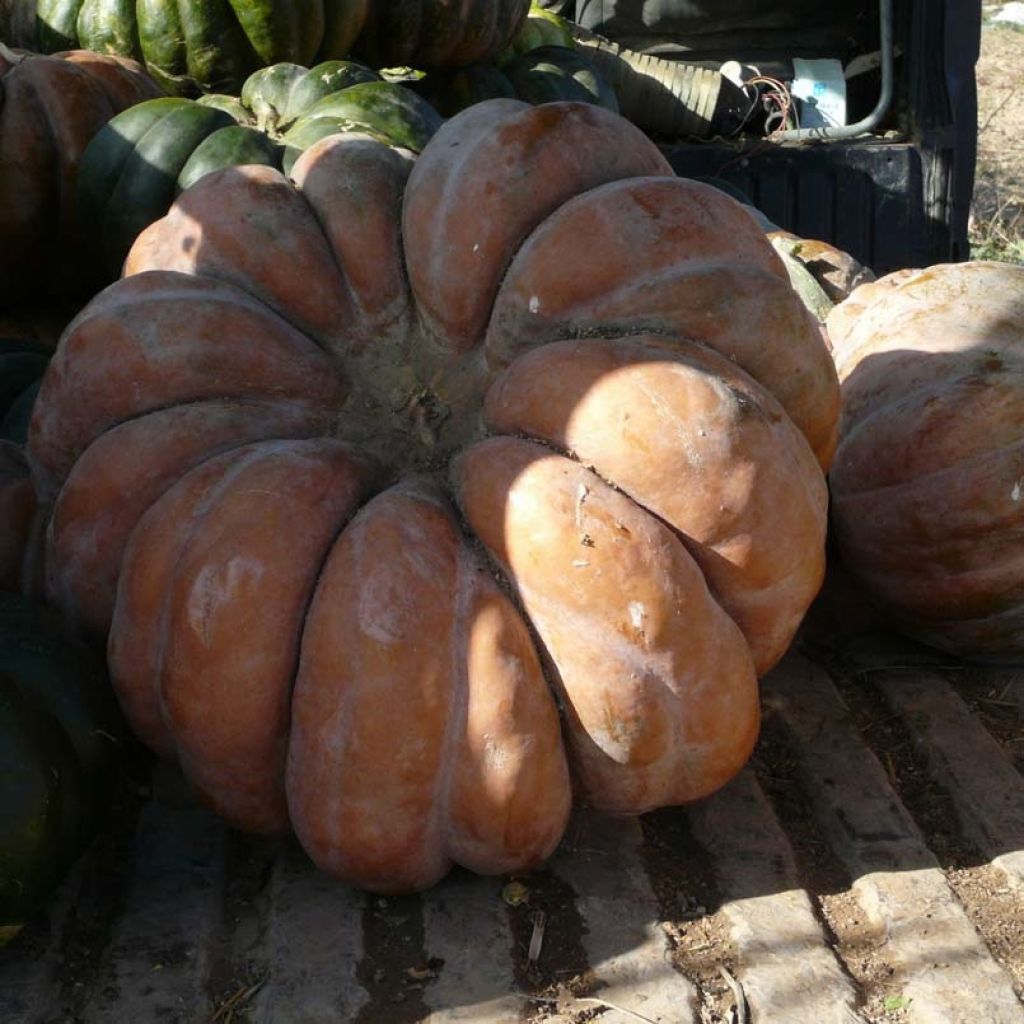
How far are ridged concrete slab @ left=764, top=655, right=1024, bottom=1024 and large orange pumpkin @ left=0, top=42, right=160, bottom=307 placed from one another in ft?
7.98

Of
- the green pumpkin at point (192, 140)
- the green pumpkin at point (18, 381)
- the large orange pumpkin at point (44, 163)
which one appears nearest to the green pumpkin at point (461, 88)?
the green pumpkin at point (192, 140)

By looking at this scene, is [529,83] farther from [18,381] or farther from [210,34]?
[18,381]

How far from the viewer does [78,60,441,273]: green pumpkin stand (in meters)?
3.99

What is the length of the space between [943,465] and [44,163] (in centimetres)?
267

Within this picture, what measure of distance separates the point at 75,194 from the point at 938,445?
2565mm

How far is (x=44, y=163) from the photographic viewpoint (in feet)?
14.0

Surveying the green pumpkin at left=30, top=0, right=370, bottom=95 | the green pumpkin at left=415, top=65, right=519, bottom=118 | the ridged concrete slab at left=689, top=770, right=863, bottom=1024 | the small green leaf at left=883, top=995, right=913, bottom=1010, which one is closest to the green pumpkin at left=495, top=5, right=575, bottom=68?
the green pumpkin at left=415, top=65, right=519, bottom=118

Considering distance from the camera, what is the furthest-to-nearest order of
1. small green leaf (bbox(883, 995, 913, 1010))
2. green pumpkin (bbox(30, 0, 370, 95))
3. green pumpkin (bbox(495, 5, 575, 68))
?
1. green pumpkin (bbox(495, 5, 575, 68))
2. green pumpkin (bbox(30, 0, 370, 95))
3. small green leaf (bbox(883, 995, 913, 1010))

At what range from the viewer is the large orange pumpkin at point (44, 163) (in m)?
4.20

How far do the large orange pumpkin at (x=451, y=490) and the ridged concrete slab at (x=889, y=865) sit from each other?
345 millimetres

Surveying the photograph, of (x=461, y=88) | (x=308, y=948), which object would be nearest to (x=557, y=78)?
(x=461, y=88)

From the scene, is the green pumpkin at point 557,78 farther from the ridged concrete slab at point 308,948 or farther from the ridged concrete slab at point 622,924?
the ridged concrete slab at point 308,948

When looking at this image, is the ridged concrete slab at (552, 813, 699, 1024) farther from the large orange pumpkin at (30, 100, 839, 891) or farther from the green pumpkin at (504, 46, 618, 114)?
the green pumpkin at (504, 46, 618, 114)

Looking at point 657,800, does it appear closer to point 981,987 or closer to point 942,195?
point 981,987
